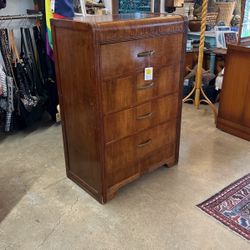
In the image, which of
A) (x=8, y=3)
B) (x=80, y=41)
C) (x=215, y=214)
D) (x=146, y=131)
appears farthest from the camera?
(x=8, y=3)

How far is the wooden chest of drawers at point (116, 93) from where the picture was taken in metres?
1.57

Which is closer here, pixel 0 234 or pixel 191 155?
pixel 0 234

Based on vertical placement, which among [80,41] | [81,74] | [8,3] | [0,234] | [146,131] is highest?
[8,3]

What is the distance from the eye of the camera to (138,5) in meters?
3.60

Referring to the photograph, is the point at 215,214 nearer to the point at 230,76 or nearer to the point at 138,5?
the point at 230,76

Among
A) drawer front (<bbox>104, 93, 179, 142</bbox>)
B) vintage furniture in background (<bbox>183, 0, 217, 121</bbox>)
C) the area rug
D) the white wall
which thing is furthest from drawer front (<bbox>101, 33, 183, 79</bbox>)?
the white wall

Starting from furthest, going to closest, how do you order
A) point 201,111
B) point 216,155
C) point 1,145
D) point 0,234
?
1. point 201,111
2. point 1,145
3. point 216,155
4. point 0,234

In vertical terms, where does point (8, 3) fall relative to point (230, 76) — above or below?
above

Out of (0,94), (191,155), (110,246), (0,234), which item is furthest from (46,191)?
(191,155)

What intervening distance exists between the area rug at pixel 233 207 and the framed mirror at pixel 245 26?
1351mm

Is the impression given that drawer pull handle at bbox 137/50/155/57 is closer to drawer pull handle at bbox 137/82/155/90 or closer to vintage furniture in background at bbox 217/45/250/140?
drawer pull handle at bbox 137/82/155/90

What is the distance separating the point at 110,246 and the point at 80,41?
1.15 meters

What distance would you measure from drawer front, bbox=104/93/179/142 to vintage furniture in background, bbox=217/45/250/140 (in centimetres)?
94

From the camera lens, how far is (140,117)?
1.88 metres
